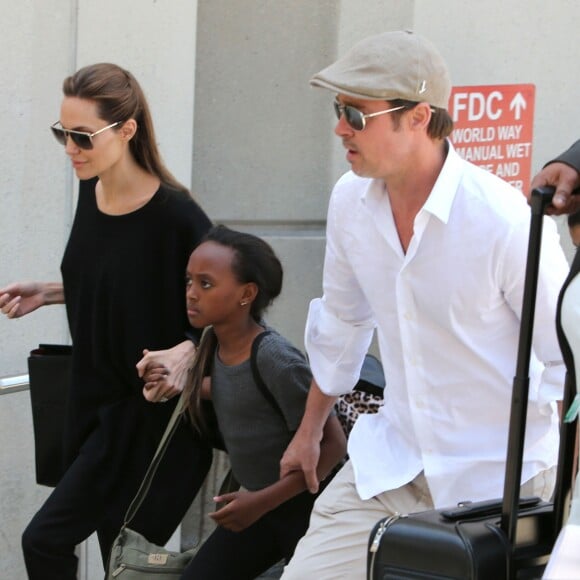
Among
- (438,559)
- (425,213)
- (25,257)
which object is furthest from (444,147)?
(25,257)

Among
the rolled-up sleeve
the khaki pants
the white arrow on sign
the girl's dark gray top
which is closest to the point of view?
the khaki pants

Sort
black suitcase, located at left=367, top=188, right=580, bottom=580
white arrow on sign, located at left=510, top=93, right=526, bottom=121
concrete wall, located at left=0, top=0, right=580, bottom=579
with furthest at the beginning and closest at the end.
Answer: white arrow on sign, located at left=510, top=93, right=526, bottom=121, concrete wall, located at left=0, top=0, right=580, bottom=579, black suitcase, located at left=367, top=188, right=580, bottom=580

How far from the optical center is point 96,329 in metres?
4.11

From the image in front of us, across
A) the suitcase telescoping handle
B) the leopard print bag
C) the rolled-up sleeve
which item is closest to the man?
the rolled-up sleeve

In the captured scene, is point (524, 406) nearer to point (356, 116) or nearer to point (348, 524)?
point (348, 524)

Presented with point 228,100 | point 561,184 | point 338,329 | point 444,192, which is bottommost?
point 338,329

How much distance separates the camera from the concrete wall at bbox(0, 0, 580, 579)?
512 cm

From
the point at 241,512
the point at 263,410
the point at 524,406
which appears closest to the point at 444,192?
the point at 524,406

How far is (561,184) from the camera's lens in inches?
110

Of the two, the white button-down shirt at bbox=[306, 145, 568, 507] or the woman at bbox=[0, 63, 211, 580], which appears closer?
the white button-down shirt at bbox=[306, 145, 568, 507]

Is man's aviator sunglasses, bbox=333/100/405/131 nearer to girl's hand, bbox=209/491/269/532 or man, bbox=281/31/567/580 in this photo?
man, bbox=281/31/567/580

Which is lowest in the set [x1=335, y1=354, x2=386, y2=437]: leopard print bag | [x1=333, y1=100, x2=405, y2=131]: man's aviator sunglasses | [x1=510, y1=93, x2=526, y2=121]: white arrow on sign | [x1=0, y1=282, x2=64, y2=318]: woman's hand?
[x1=335, y1=354, x2=386, y2=437]: leopard print bag

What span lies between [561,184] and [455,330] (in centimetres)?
58

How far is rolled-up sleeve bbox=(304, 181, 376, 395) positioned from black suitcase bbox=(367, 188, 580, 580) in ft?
2.61
